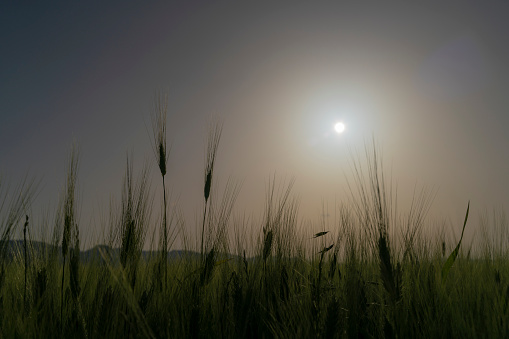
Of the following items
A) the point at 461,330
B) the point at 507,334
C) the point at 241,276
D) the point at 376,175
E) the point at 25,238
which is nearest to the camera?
the point at 507,334

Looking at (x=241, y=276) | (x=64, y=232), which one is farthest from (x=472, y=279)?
(x=64, y=232)

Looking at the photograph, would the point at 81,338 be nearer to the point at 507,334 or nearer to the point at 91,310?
the point at 91,310

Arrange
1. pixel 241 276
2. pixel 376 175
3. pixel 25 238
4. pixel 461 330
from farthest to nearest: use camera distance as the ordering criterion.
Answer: pixel 241 276 < pixel 25 238 < pixel 376 175 < pixel 461 330

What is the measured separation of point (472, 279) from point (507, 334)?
0.96 m

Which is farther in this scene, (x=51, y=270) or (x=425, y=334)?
(x=51, y=270)

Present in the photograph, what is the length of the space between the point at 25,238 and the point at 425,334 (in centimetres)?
193

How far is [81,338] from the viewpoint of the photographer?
1486 millimetres

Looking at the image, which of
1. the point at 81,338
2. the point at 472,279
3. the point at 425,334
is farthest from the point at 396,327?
the point at 81,338

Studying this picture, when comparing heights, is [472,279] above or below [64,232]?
below

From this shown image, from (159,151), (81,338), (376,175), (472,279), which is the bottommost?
(81,338)

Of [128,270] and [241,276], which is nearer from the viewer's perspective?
[128,270]

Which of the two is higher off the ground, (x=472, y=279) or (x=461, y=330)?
(x=472, y=279)

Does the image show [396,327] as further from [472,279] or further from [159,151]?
[159,151]

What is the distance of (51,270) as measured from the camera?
5.97 ft
